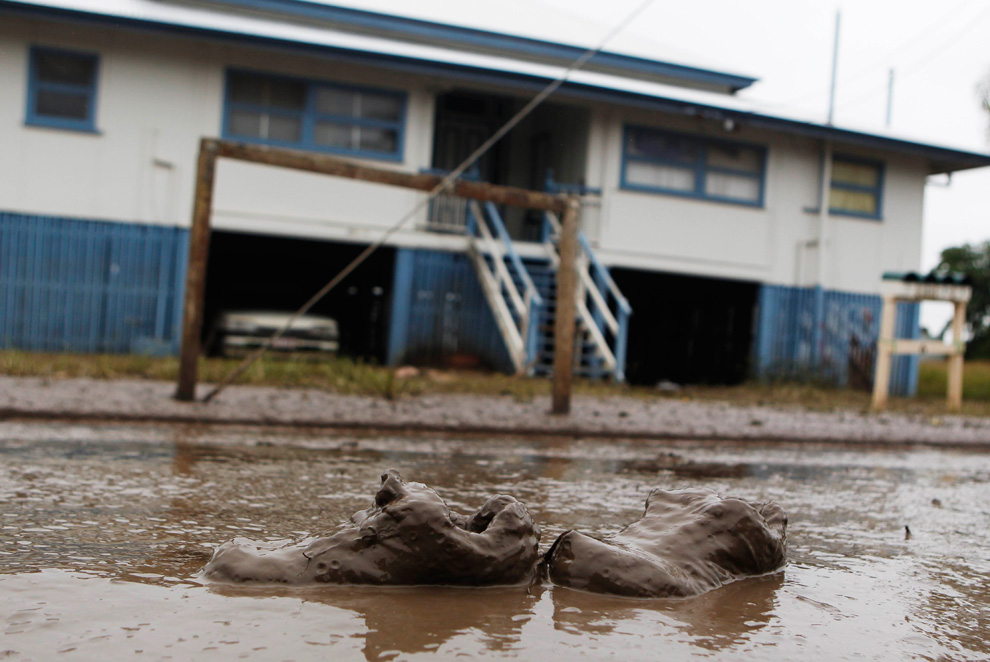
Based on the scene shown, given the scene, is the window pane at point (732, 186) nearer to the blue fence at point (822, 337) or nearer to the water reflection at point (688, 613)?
the blue fence at point (822, 337)

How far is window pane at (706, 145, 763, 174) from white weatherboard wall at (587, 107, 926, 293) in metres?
0.20

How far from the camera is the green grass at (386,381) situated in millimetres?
10367

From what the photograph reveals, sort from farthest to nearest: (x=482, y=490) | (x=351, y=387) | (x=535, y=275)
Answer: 1. (x=535, y=275)
2. (x=351, y=387)
3. (x=482, y=490)

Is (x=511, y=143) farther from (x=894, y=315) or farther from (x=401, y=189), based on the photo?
(x=894, y=315)

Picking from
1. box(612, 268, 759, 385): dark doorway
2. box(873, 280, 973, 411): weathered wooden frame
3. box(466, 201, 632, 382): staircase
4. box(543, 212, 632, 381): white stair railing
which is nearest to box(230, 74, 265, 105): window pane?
box(466, 201, 632, 382): staircase

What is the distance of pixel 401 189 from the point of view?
1639 cm

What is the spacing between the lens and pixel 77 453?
5.35 metres

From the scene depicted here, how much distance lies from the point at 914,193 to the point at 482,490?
1754 cm

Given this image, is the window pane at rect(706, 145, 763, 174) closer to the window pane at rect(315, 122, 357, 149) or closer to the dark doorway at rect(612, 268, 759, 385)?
the dark doorway at rect(612, 268, 759, 385)

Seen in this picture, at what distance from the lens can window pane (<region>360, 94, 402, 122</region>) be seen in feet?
53.6

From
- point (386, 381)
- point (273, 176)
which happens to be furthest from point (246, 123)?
point (386, 381)

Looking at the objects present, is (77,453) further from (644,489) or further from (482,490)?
(644,489)

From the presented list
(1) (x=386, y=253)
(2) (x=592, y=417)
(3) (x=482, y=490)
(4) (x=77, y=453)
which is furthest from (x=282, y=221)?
(3) (x=482, y=490)

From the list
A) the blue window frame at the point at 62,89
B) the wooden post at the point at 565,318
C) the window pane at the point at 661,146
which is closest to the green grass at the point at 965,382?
the window pane at the point at 661,146
